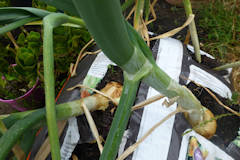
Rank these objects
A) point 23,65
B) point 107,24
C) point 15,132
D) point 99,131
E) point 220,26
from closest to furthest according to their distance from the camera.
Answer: point 107,24 < point 15,132 < point 99,131 < point 23,65 < point 220,26

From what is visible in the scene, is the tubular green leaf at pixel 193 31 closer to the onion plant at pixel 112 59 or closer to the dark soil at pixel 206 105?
the dark soil at pixel 206 105

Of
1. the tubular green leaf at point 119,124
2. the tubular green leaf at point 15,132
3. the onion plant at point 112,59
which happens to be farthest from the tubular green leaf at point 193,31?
the tubular green leaf at point 15,132

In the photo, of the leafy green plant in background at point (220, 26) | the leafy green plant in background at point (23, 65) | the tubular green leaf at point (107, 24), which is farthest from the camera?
the leafy green plant in background at point (220, 26)

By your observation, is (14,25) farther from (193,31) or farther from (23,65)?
(193,31)

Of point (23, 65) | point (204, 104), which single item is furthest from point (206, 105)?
point (23, 65)

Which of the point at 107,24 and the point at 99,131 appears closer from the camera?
the point at 107,24

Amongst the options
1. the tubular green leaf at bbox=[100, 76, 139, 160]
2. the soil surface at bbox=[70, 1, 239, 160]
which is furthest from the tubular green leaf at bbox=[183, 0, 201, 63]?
the tubular green leaf at bbox=[100, 76, 139, 160]
